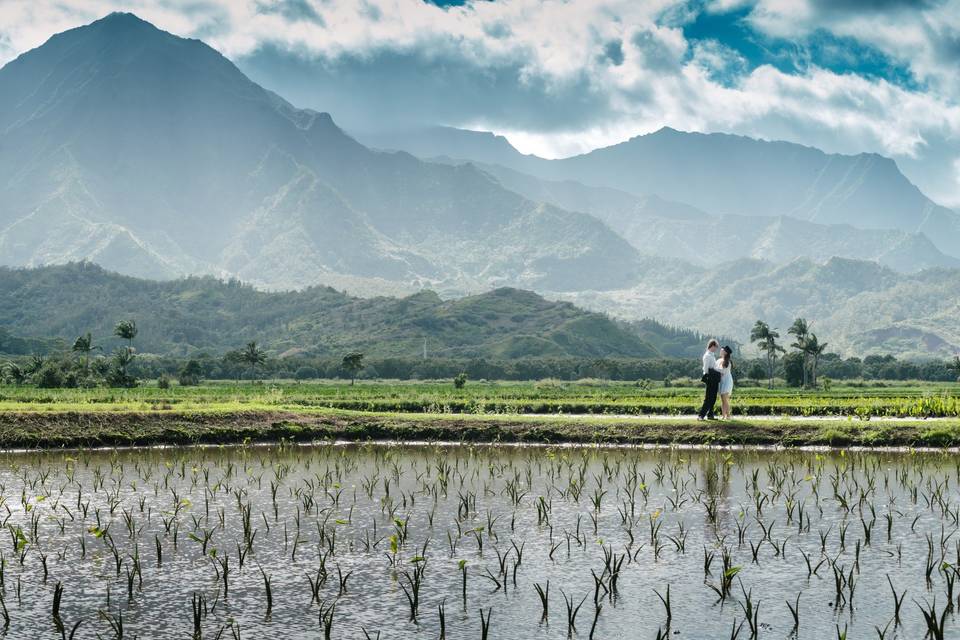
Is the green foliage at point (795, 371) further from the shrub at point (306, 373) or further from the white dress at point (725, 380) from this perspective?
the white dress at point (725, 380)

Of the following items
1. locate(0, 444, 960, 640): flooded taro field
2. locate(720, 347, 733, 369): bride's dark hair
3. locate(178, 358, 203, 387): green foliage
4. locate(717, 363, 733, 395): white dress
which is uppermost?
locate(720, 347, 733, 369): bride's dark hair

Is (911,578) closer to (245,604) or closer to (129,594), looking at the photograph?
(245,604)

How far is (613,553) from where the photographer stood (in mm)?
18266

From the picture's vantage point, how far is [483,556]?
61.4ft

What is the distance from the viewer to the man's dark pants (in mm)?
36406

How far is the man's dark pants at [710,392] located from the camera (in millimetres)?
36406

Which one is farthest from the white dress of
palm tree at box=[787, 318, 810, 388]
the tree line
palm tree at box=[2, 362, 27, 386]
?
the tree line

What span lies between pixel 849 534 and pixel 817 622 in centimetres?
634

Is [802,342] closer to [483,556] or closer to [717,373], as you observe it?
[717,373]

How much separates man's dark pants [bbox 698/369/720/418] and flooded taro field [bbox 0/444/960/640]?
6.70 meters

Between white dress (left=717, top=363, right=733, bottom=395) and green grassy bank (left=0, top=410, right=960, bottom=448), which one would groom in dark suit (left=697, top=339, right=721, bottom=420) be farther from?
green grassy bank (left=0, top=410, right=960, bottom=448)

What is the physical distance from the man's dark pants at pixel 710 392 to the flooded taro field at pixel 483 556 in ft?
22.0

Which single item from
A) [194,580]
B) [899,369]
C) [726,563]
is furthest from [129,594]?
[899,369]

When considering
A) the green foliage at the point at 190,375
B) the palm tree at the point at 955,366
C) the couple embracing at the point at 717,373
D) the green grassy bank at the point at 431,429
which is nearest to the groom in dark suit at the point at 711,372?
the couple embracing at the point at 717,373
